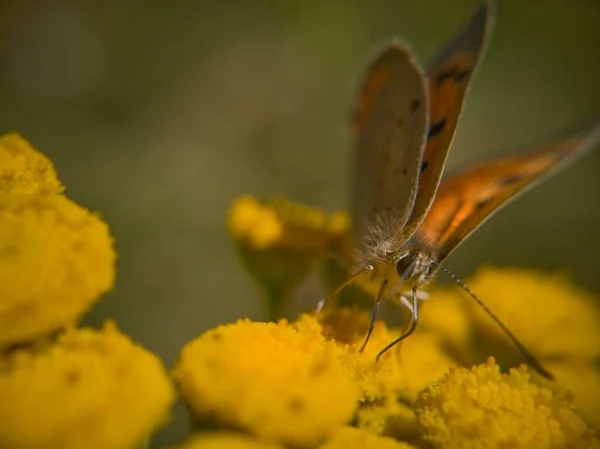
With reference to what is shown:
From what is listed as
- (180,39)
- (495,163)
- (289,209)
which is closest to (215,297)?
(289,209)

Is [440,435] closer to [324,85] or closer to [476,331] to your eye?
[476,331]

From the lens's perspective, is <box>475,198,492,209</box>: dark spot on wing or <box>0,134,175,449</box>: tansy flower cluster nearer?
<box>0,134,175,449</box>: tansy flower cluster

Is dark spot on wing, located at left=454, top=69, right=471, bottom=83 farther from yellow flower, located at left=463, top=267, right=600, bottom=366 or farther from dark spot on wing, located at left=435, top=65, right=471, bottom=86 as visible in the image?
yellow flower, located at left=463, top=267, right=600, bottom=366

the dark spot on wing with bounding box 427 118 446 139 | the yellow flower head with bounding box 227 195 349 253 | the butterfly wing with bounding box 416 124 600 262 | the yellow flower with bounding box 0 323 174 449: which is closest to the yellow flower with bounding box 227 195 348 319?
the yellow flower head with bounding box 227 195 349 253

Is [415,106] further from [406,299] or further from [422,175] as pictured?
[406,299]

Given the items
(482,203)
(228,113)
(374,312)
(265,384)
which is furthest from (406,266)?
(228,113)

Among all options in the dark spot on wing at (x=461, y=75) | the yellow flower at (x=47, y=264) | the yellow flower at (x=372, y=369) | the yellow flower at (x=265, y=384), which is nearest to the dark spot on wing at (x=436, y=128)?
the dark spot on wing at (x=461, y=75)
